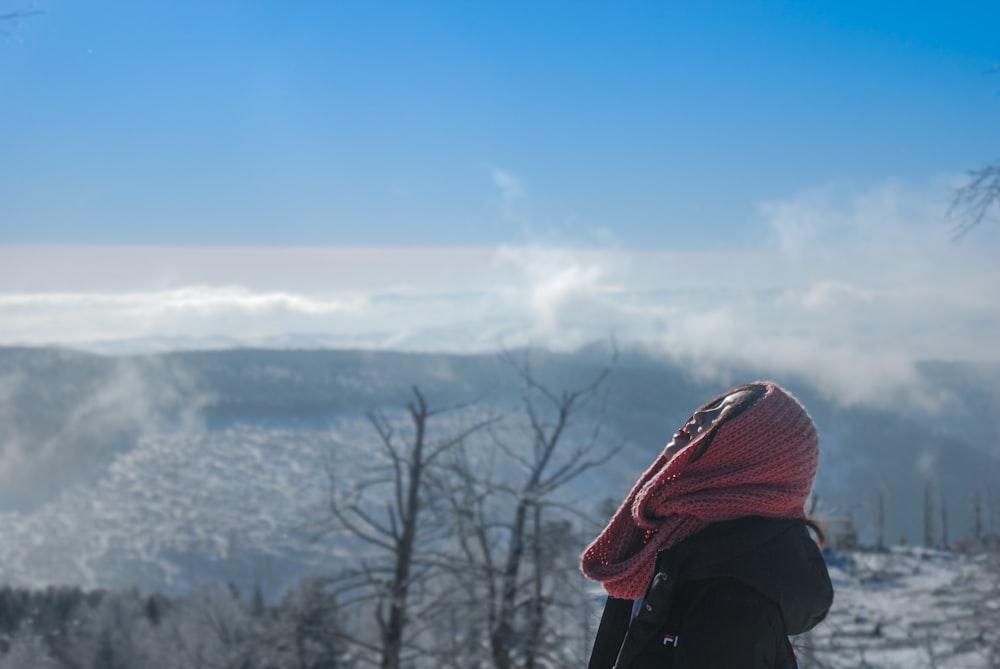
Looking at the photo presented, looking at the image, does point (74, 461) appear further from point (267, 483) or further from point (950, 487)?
point (950, 487)

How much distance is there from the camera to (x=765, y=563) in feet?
6.61

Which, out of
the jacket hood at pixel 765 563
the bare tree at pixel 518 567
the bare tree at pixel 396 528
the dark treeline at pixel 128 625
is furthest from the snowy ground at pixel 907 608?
the dark treeline at pixel 128 625

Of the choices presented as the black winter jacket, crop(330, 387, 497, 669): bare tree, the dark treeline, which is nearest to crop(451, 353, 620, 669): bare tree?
crop(330, 387, 497, 669): bare tree

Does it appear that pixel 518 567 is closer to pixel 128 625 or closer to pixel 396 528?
pixel 396 528

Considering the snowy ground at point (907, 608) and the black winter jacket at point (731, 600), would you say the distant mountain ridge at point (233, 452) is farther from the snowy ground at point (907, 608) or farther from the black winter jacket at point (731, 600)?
the black winter jacket at point (731, 600)

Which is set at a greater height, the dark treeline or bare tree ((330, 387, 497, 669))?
bare tree ((330, 387, 497, 669))

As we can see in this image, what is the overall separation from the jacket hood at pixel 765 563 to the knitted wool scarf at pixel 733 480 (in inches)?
2.2

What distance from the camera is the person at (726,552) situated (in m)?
1.97

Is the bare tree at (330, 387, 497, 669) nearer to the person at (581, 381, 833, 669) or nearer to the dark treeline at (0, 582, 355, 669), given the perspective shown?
the person at (581, 381, 833, 669)

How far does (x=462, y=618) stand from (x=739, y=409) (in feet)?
25.7

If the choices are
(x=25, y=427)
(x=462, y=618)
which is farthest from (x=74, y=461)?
(x=462, y=618)

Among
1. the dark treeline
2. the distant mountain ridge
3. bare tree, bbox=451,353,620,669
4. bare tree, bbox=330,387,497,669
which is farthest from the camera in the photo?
the distant mountain ridge

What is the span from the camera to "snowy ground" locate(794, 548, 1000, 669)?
1023 cm

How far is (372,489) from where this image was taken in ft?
315
